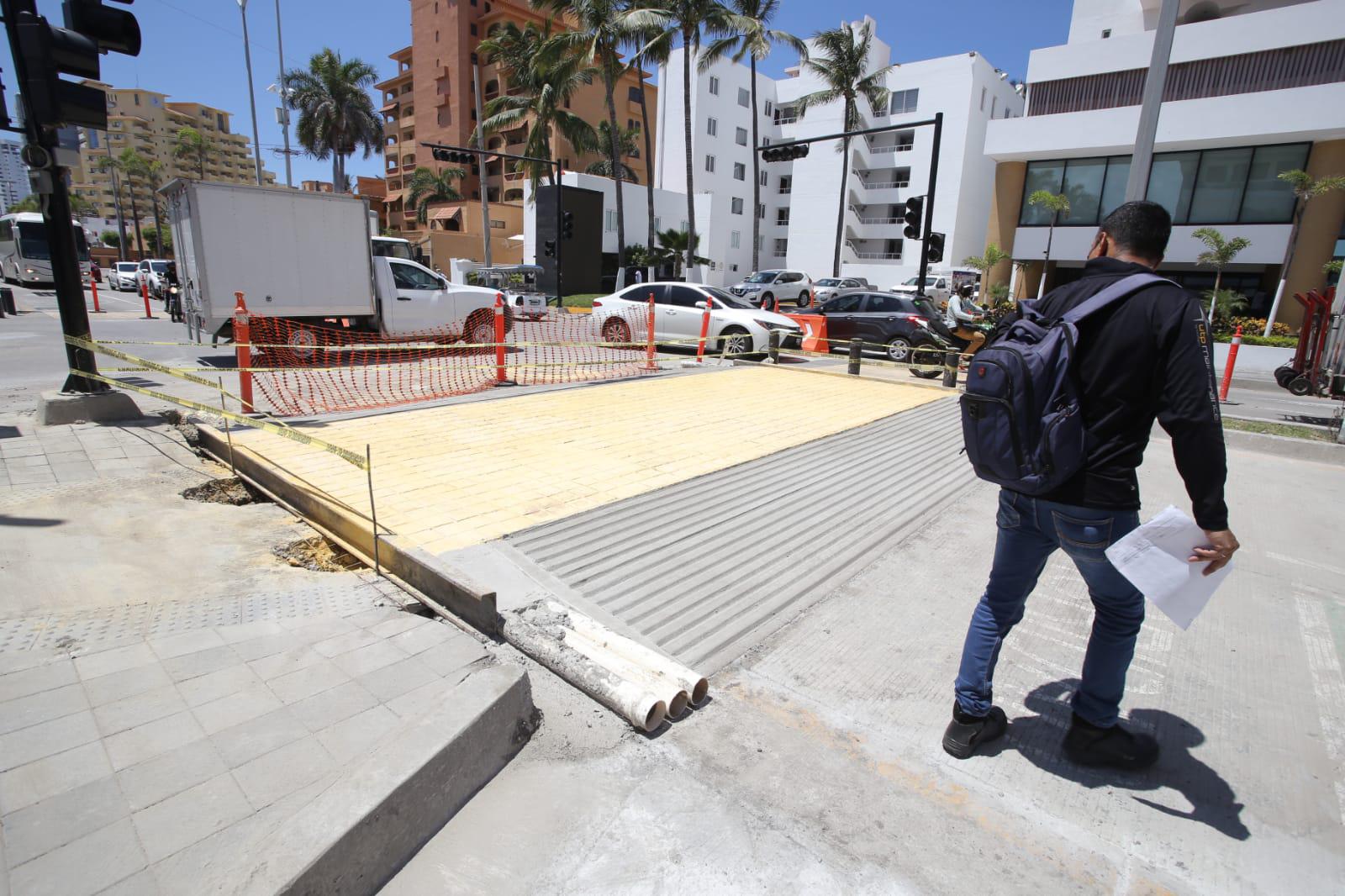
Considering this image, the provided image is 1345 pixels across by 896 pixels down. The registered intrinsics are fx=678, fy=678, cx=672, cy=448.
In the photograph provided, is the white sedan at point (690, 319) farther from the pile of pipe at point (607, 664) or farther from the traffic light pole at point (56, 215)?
the pile of pipe at point (607, 664)

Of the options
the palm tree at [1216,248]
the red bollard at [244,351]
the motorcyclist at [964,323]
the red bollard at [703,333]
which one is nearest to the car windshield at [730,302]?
the red bollard at [703,333]

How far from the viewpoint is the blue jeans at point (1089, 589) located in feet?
7.97

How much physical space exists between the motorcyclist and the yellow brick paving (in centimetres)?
481

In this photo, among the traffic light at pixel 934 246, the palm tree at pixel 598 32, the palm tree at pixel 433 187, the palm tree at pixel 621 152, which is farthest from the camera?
the palm tree at pixel 433 187

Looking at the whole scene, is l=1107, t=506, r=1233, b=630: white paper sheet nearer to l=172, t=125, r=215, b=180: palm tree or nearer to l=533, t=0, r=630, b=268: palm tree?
l=533, t=0, r=630, b=268: palm tree

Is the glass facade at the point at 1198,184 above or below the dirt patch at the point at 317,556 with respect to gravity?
above

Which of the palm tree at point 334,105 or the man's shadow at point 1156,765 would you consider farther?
the palm tree at point 334,105

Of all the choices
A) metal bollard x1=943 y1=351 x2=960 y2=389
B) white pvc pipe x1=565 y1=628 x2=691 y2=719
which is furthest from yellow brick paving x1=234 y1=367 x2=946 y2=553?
metal bollard x1=943 y1=351 x2=960 y2=389

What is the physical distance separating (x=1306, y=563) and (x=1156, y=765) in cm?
348

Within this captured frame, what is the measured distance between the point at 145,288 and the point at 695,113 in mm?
40322

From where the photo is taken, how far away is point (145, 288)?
22.5m

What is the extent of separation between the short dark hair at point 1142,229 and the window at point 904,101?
177ft

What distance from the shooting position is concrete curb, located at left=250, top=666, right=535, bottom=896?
1826 mm

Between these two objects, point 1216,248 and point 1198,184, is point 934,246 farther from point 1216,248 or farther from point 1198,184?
point 1198,184
